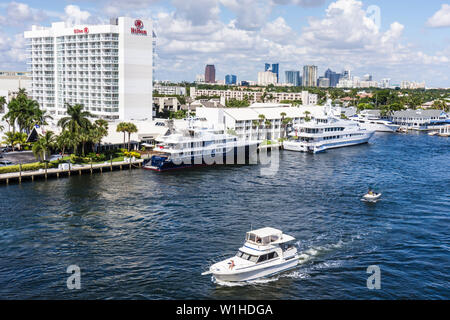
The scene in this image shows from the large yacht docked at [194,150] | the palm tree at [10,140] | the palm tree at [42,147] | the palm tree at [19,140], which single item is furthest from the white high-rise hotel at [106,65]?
the palm tree at [42,147]

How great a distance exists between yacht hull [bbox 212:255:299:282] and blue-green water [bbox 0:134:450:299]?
737mm

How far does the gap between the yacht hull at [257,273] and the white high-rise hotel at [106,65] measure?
11524 centimetres

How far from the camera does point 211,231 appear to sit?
52.9 m

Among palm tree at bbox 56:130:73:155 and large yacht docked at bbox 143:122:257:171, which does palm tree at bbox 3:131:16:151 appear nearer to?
palm tree at bbox 56:130:73:155

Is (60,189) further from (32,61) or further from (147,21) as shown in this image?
(32,61)

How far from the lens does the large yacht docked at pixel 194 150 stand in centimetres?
9375

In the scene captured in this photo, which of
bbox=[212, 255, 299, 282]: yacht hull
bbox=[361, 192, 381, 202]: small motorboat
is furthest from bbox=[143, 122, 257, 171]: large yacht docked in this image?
bbox=[212, 255, 299, 282]: yacht hull

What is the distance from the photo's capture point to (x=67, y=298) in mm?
36969

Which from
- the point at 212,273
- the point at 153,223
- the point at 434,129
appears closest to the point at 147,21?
the point at 153,223

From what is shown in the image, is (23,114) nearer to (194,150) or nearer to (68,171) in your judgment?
(68,171)

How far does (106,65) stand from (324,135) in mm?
76449

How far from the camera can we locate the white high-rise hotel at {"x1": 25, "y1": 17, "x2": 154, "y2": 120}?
146 metres

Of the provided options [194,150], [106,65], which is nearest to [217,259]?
[194,150]
